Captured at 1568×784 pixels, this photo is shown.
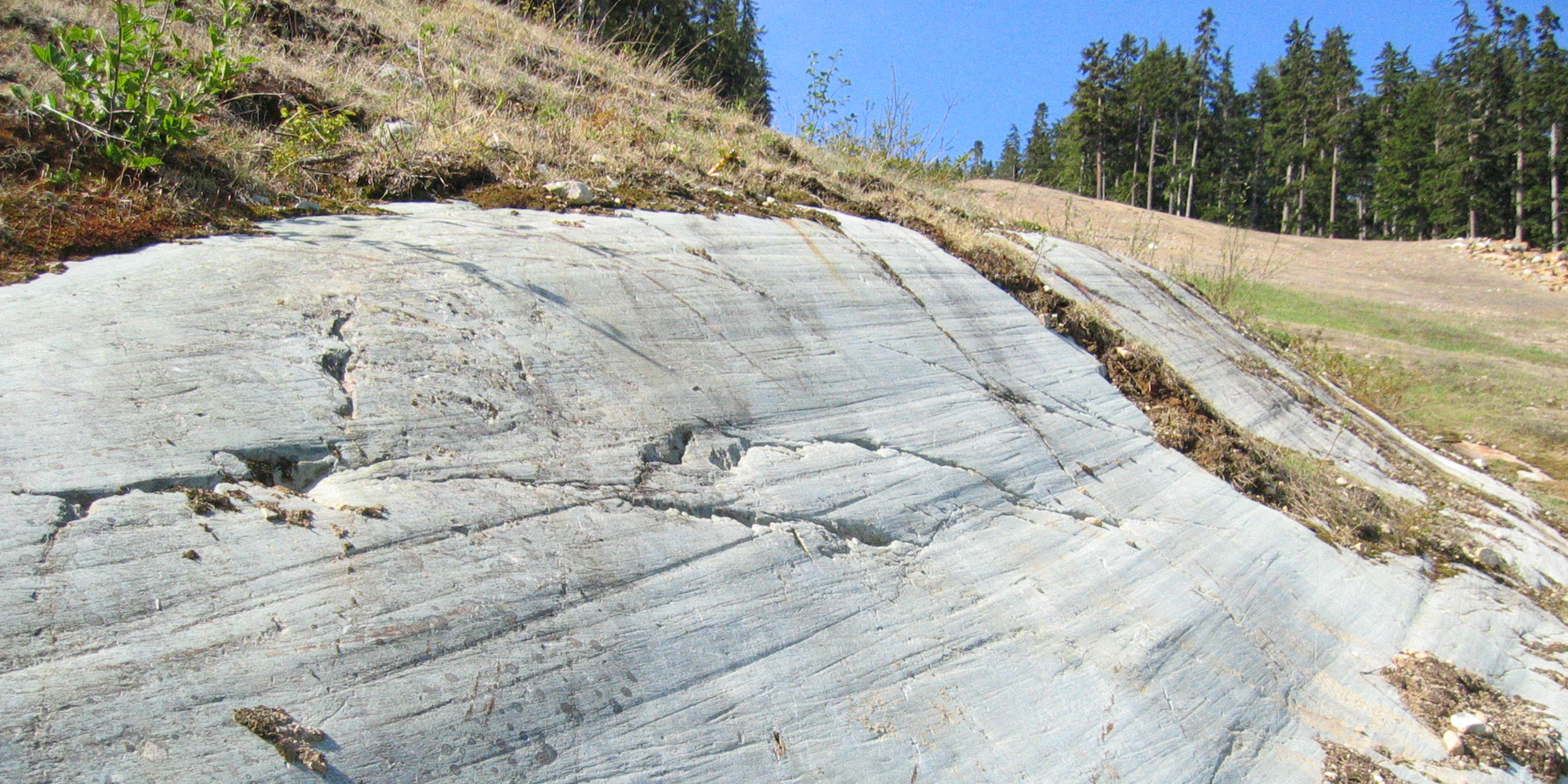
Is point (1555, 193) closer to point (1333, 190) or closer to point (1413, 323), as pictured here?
point (1333, 190)

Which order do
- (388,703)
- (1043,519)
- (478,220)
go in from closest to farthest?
1. (388,703)
2. (1043,519)
3. (478,220)

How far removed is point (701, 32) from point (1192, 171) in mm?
43658

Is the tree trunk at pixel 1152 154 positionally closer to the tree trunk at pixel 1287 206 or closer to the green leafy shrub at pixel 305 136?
the tree trunk at pixel 1287 206

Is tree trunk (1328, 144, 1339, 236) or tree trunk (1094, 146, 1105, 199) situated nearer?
tree trunk (1328, 144, 1339, 236)

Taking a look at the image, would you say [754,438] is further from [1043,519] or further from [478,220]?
[478,220]

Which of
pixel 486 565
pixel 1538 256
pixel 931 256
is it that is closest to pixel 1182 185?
pixel 1538 256

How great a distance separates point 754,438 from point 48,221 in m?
2.91

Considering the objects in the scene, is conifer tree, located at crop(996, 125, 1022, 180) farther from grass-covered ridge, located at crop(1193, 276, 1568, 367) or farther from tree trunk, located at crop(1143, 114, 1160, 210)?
grass-covered ridge, located at crop(1193, 276, 1568, 367)

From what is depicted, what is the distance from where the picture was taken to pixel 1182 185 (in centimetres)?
5703

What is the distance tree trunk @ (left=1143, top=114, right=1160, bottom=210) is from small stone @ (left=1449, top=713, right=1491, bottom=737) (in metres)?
57.4

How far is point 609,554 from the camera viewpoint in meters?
2.55

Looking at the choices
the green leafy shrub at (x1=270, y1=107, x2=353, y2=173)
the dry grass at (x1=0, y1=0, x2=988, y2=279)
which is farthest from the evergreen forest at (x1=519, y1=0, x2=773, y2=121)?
the green leafy shrub at (x1=270, y1=107, x2=353, y2=173)

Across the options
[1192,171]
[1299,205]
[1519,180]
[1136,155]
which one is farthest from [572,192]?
[1299,205]

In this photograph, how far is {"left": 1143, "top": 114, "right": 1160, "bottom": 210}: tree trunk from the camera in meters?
55.1
